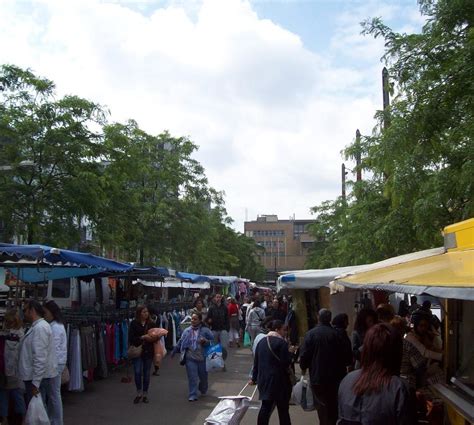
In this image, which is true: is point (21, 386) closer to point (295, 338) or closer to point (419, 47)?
point (419, 47)

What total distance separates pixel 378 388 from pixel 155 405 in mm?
7608

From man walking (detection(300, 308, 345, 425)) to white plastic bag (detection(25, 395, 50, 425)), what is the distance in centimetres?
318

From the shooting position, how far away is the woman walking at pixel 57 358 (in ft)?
25.4

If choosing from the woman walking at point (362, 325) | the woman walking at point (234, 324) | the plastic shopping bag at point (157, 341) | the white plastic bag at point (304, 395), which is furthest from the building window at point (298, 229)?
the white plastic bag at point (304, 395)

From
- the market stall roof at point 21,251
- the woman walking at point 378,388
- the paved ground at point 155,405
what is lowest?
the paved ground at point 155,405

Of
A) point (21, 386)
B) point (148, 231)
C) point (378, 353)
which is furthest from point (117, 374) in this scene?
point (148, 231)

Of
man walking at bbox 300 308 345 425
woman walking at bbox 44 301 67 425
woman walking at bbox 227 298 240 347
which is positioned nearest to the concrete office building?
woman walking at bbox 227 298 240 347

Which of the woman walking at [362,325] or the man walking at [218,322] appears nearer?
the woman walking at [362,325]

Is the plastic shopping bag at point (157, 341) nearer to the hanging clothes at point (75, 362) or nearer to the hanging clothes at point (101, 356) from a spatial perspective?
the hanging clothes at point (75, 362)

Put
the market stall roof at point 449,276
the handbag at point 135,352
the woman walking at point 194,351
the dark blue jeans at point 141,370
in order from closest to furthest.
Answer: the market stall roof at point 449,276
the handbag at point 135,352
the dark blue jeans at point 141,370
the woman walking at point 194,351

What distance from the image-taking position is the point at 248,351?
2095cm

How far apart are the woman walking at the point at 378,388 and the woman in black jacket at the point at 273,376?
3.78m

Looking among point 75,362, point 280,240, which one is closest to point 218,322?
point 75,362

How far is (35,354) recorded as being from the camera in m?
7.31
